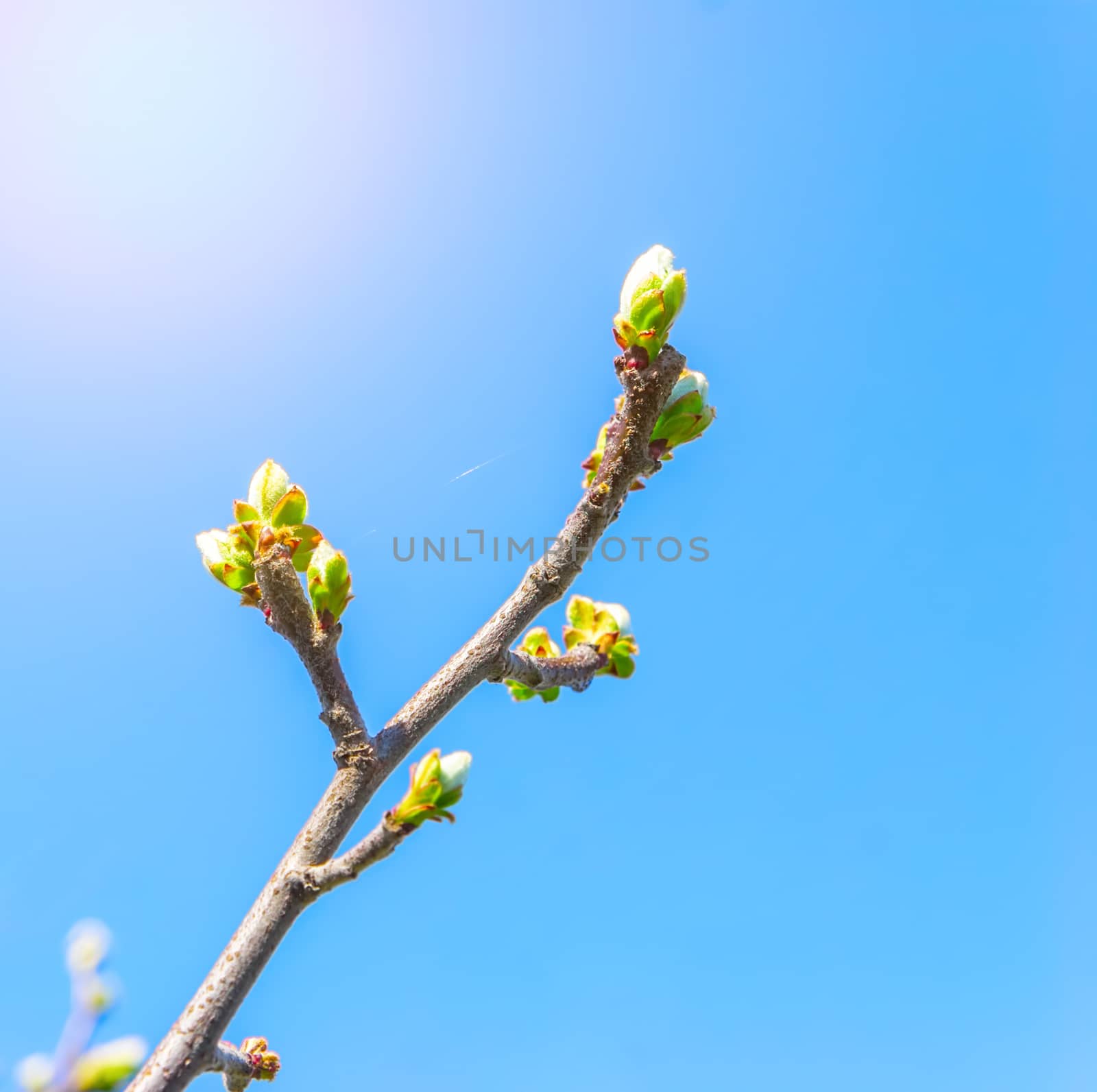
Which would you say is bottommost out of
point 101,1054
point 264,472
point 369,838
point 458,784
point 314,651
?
point 101,1054

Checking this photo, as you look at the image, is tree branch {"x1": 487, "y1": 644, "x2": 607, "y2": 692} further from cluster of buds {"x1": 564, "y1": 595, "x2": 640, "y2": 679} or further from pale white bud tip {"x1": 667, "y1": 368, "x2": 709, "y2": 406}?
pale white bud tip {"x1": 667, "y1": 368, "x2": 709, "y2": 406}

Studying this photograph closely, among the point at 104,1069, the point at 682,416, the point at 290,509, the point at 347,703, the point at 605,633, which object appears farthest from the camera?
the point at 605,633

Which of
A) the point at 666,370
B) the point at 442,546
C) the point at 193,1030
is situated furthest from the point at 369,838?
the point at 442,546

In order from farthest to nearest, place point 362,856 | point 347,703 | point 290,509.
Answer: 1. point 290,509
2. point 347,703
3. point 362,856

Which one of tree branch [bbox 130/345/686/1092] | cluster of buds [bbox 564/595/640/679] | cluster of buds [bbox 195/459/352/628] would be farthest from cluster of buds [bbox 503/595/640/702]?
cluster of buds [bbox 195/459/352/628]

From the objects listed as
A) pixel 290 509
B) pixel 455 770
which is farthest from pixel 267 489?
pixel 455 770

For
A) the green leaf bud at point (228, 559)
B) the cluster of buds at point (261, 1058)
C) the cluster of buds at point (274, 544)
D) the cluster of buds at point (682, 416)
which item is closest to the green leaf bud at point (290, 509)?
the cluster of buds at point (274, 544)

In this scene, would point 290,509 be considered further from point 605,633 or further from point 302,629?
point 605,633

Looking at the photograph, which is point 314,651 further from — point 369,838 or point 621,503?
point 621,503
